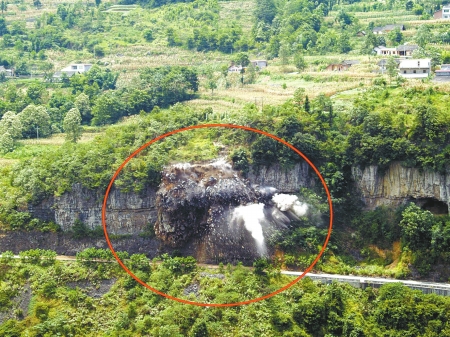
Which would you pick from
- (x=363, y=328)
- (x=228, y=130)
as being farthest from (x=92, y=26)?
(x=363, y=328)

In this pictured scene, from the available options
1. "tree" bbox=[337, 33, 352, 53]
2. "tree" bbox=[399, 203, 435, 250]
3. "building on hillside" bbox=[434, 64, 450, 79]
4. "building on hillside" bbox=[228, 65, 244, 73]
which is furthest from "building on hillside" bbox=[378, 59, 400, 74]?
"tree" bbox=[399, 203, 435, 250]

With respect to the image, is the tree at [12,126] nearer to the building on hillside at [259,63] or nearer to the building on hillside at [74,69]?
the building on hillside at [74,69]

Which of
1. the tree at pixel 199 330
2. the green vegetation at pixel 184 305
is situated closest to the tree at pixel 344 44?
the green vegetation at pixel 184 305

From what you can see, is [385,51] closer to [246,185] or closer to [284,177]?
[284,177]

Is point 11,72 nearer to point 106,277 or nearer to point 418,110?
point 106,277

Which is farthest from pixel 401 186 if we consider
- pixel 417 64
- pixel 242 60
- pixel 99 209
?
pixel 242 60

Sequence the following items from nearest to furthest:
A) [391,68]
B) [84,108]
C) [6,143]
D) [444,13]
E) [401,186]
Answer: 1. [401,186]
2. [391,68]
3. [6,143]
4. [84,108]
5. [444,13]
